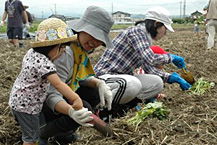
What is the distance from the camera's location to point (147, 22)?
288 cm

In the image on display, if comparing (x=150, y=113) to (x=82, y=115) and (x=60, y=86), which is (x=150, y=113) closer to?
(x=82, y=115)

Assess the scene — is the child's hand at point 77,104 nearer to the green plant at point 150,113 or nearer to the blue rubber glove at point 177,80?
the green plant at point 150,113

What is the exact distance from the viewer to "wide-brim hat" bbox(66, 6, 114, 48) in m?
2.15

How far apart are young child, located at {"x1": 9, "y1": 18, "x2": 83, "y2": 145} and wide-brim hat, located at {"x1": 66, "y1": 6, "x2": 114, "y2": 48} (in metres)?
0.24

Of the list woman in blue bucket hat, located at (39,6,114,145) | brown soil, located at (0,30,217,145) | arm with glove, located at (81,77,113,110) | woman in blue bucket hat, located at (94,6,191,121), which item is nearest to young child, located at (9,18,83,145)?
woman in blue bucket hat, located at (39,6,114,145)

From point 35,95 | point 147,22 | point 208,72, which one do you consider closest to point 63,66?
point 35,95

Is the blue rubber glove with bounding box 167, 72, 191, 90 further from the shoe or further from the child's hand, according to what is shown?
the child's hand

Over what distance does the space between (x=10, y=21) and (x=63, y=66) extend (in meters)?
5.66

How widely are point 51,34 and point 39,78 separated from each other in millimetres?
282

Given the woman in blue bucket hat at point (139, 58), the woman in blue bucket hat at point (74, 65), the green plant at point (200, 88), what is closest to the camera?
the woman in blue bucket hat at point (74, 65)

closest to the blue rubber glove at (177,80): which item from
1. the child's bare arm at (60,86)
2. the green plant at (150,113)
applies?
the green plant at (150,113)

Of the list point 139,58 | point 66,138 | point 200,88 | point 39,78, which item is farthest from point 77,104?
point 200,88

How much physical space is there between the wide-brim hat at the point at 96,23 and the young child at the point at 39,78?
243 millimetres

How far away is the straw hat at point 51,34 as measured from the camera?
183 centimetres
